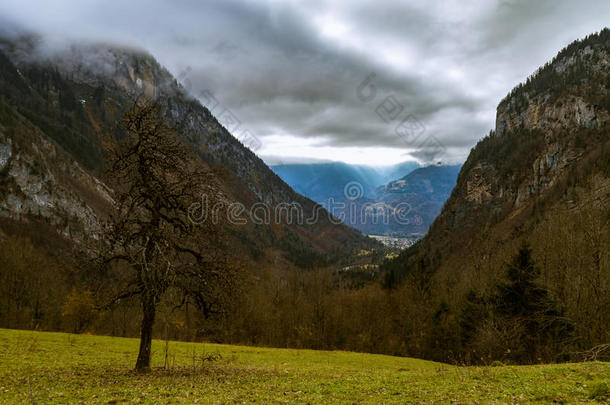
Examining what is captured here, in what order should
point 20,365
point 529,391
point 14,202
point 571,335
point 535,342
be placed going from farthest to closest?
point 14,202
point 535,342
point 571,335
point 20,365
point 529,391

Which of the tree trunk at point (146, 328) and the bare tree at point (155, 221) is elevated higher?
the bare tree at point (155, 221)

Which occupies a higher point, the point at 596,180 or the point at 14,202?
the point at 14,202

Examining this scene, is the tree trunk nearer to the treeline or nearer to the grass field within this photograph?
the treeline

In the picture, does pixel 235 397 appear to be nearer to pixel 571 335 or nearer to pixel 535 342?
pixel 571 335

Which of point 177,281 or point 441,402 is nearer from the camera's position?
point 441,402

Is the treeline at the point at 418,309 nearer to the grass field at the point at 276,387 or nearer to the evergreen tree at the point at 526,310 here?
the evergreen tree at the point at 526,310

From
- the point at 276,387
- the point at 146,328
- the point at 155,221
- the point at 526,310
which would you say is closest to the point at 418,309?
the point at 526,310

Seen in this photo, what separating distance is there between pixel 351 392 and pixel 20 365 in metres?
19.8

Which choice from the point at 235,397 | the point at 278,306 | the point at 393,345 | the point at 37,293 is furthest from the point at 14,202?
the point at 235,397

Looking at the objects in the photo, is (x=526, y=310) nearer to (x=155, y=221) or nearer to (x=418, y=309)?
(x=418, y=309)

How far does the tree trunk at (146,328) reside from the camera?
1752 cm

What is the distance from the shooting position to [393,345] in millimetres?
58375

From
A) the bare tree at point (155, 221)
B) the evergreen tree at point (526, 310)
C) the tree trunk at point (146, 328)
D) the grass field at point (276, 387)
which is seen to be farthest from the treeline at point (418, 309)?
the grass field at point (276, 387)

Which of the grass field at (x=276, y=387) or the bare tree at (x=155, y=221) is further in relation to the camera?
the bare tree at (x=155, y=221)
